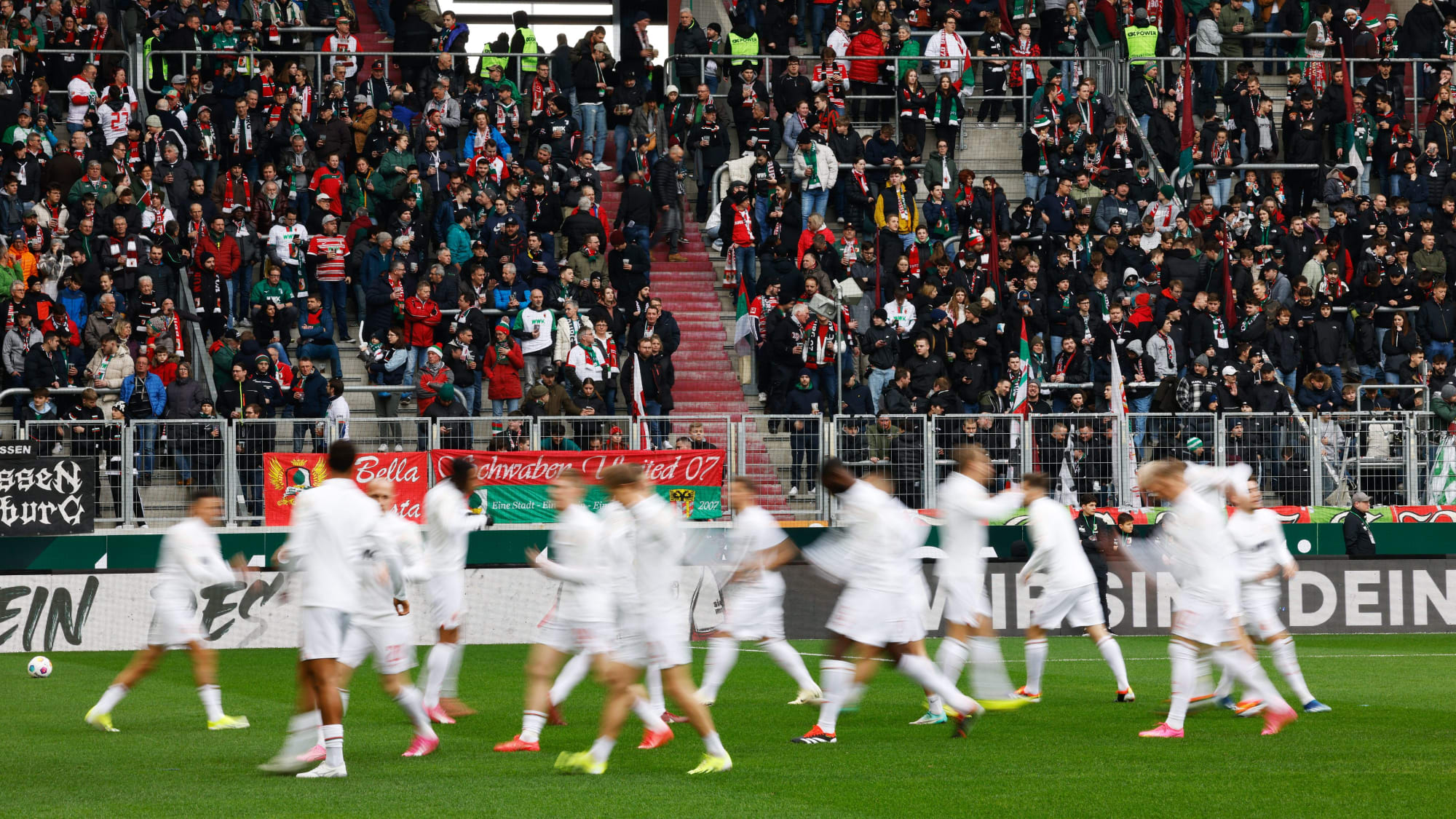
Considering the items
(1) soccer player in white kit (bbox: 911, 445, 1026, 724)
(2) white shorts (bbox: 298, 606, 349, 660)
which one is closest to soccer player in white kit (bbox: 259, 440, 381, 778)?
(2) white shorts (bbox: 298, 606, 349, 660)

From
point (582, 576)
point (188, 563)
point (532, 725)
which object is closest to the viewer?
point (582, 576)

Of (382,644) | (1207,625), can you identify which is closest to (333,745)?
(382,644)

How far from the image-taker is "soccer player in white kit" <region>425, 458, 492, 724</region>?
13.8 meters

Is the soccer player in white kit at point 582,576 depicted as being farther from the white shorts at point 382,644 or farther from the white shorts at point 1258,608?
the white shorts at point 1258,608

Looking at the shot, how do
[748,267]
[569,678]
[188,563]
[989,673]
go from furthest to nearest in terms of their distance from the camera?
[748,267] → [989,673] → [188,563] → [569,678]

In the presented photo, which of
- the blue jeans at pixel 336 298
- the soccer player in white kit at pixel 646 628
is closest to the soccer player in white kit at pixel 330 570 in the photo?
the soccer player in white kit at pixel 646 628

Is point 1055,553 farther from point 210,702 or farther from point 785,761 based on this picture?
point 210,702

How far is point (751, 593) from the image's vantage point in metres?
14.2

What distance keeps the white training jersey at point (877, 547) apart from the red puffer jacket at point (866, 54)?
65.6ft

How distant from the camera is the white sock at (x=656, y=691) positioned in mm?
13992

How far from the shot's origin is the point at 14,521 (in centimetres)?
2212

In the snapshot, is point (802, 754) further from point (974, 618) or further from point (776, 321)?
point (776, 321)

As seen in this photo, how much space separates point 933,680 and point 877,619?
59 centimetres

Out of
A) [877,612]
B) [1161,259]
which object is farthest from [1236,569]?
[1161,259]
